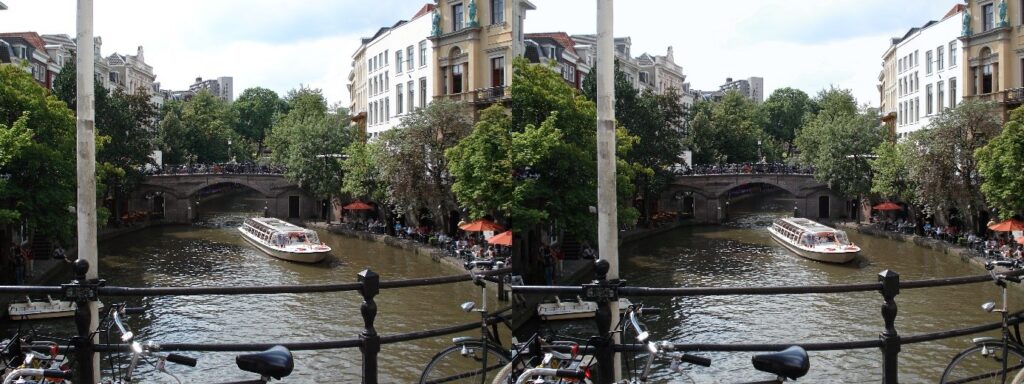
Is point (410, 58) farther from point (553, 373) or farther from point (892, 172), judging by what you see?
point (553, 373)

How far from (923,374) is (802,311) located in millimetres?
8843

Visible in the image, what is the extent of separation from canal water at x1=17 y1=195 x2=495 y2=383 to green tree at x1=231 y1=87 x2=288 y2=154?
67.4 metres

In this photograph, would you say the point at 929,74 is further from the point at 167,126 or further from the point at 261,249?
the point at 167,126

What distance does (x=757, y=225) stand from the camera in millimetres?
72875

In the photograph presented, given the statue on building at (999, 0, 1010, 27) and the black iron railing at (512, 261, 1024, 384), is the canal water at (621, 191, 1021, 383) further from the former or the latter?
the statue on building at (999, 0, 1010, 27)

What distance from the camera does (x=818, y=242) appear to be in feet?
164

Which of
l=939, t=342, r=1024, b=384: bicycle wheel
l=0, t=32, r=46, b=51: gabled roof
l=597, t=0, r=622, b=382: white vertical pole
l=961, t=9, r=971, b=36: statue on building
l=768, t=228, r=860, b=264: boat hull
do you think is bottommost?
l=768, t=228, r=860, b=264: boat hull

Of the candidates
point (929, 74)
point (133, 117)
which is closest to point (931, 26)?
point (929, 74)

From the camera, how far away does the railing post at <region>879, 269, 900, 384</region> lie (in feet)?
21.7

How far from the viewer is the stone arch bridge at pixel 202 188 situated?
74.6 meters

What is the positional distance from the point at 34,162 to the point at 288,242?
53.3 ft

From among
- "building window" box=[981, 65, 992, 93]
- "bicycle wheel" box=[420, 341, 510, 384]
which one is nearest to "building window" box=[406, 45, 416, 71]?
"building window" box=[981, 65, 992, 93]

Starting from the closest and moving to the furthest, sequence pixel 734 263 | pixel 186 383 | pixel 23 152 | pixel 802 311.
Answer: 1. pixel 186 383
2. pixel 802 311
3. pixel 23 152
4. pixel 734 263

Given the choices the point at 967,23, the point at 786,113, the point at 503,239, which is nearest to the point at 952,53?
the point at 967,23
